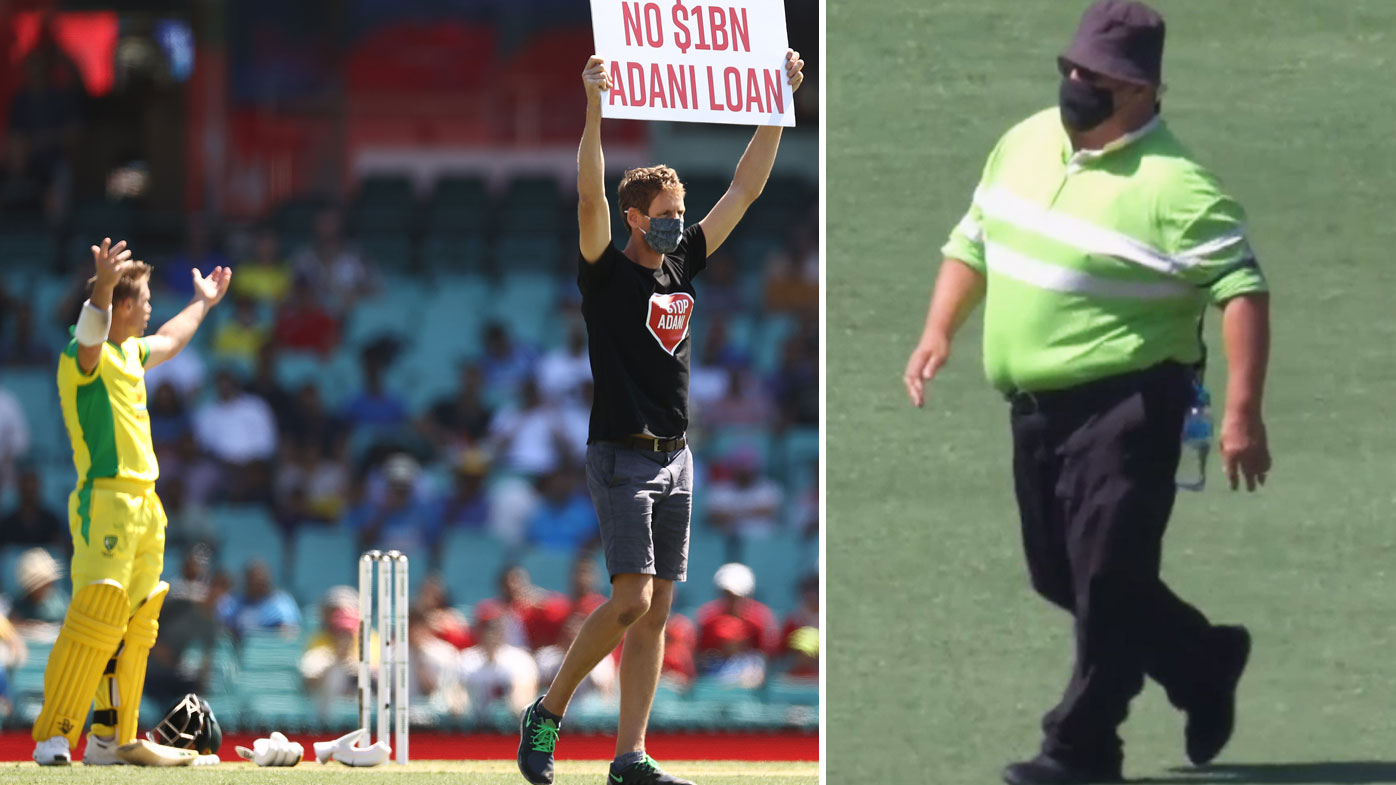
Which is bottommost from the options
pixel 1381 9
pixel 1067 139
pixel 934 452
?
pixel 934 452

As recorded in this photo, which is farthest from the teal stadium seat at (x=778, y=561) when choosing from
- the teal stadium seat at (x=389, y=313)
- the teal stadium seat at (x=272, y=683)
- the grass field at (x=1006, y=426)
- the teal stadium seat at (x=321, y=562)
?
the grass field at (x=1006, y=426)

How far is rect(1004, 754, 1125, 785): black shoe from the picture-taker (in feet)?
21.2

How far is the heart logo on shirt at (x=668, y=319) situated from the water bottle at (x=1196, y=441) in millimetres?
1639

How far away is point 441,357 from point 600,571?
11.5 ft

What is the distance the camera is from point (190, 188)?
1964cm

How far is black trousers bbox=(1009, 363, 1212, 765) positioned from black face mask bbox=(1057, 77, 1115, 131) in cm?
83

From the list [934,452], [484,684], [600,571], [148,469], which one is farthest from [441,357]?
[934,452]

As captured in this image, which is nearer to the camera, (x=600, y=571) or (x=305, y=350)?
(x=600, y=571)

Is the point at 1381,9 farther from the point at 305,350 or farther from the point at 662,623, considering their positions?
the point at 305,350

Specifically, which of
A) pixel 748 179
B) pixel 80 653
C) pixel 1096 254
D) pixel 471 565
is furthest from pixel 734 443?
pixel 1096 254

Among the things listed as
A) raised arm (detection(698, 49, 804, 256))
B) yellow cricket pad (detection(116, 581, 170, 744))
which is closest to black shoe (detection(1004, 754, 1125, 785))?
raised arm (detection(698, 49, 804, 256))

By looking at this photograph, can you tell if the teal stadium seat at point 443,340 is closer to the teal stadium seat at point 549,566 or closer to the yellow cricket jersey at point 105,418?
the teal stadium seat at point 549,566

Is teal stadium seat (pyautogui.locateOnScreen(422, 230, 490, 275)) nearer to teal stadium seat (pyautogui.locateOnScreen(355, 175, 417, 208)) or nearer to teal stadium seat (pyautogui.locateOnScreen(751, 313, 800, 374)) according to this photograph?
teal stadium seat (pyautogui.locateOnScreen(355, 175, 417, 208))

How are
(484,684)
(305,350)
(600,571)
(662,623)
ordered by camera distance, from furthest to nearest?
(305,350) < (600,571) < (484,684) < (662,623)
